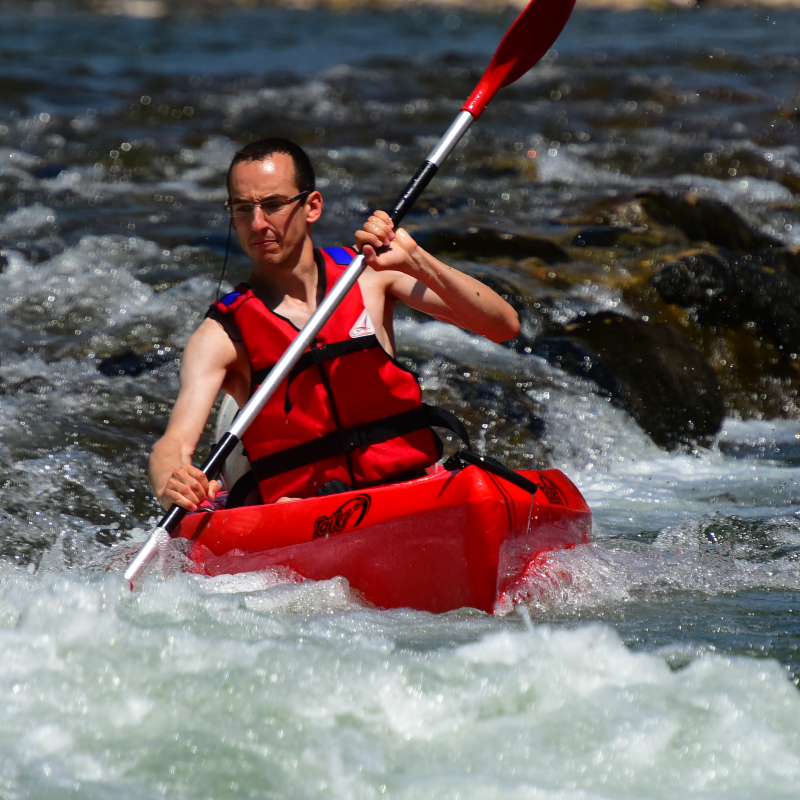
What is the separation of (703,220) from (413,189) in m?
3.93

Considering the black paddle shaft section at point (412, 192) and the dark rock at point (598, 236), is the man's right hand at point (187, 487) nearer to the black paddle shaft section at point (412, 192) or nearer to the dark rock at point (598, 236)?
the black paddle shaft section at point (412, 192)

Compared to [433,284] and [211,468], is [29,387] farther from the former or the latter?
[433,284]

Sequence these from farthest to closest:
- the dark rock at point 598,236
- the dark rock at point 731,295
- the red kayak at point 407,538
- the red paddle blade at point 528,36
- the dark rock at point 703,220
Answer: the dark rock at point 703,220 < the dark rock at point 598,236 < the dark rock at point 731,295 < the red paddle blade at point 528,36 < the red kayak at point 407,538

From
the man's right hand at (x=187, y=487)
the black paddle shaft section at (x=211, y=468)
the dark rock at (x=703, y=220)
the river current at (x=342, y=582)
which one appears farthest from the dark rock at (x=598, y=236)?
the man's right hand at (x=187, y=487)

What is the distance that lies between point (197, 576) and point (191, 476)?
408 millimetres

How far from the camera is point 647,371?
212 inches

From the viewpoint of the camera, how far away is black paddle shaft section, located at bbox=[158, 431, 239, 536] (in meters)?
3.08

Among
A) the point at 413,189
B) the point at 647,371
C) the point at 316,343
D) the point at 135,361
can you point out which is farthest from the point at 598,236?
the point at 316,343

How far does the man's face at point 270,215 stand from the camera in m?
3.11

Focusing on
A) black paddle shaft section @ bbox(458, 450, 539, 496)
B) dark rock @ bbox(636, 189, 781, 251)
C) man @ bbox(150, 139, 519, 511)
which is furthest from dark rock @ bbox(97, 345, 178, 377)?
dark rock @ bbox(636, 189, 781, 251)

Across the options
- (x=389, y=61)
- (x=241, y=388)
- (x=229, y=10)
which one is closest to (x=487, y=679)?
(x=241, y=388)

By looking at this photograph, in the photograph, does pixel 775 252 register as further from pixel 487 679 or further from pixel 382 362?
pixel 487 679

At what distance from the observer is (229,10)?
3259cm

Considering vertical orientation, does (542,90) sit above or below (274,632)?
above
